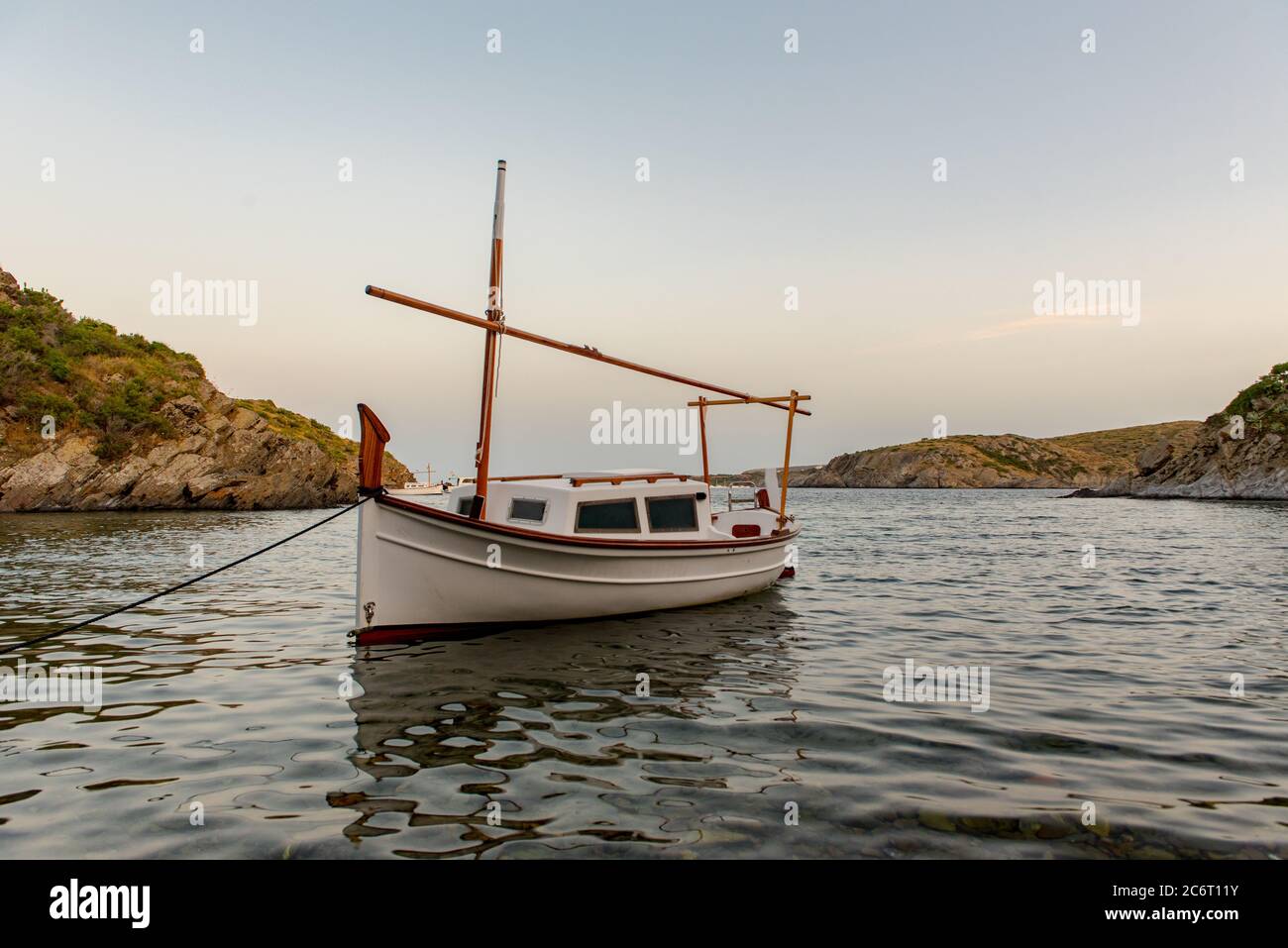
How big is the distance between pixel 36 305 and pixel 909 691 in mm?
81276

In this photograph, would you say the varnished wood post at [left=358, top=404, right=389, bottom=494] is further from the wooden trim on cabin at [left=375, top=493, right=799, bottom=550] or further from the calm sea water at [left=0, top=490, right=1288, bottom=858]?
the calm sea water at [left=0, top=490, right=1288, bottom=858]

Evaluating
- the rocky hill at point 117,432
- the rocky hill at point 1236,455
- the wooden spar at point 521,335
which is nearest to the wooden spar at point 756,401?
the wooden spar at point 521,335

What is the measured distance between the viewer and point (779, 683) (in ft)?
33.9

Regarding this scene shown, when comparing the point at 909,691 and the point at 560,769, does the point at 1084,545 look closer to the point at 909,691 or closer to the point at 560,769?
the point at 909,691

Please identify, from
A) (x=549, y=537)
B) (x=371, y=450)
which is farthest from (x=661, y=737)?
(x=371, y=450)

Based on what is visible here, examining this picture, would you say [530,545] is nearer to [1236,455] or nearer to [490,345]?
[490,345]

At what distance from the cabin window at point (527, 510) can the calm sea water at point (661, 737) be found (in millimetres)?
2497

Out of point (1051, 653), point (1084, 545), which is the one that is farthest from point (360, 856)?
point (1084, 545)

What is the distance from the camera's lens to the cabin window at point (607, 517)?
1462 cm

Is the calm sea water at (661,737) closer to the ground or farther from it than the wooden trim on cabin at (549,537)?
closer to the ground

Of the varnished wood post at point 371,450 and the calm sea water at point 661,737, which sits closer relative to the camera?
the calm sea water at point 661,737

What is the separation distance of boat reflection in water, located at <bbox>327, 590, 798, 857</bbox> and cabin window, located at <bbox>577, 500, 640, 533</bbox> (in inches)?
96.7

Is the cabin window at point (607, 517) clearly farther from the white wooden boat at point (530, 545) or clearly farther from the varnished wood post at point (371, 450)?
the varnished wood post at point (371, 450)

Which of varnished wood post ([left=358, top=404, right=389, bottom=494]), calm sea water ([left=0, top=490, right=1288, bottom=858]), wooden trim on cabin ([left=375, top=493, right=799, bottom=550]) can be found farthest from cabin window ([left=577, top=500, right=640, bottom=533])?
varnished wood post ([left=358, top=404, right=389, bottom=494])
